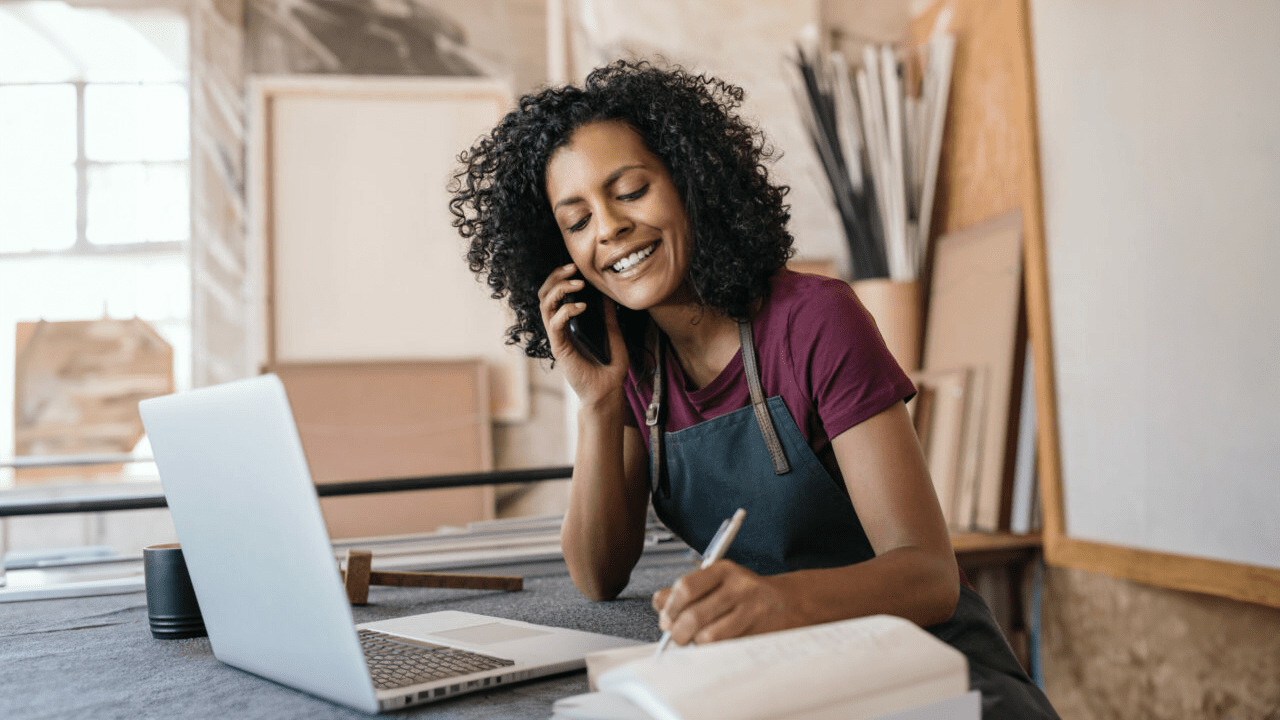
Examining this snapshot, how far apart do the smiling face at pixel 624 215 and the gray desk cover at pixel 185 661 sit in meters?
0.51

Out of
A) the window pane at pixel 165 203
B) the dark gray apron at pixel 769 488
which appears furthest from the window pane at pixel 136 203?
the dark gray apron at pixel 769 488

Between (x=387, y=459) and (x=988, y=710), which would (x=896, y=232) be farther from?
(x=988, y=710)

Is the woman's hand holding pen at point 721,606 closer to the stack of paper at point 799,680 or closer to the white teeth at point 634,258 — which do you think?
the stack of paper at point 799,680

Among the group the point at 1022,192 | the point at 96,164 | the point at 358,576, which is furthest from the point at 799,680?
the point at 96,164

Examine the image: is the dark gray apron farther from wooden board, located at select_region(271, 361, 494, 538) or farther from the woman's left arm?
wooden board, located at select_region(271, 361, 494, 538)

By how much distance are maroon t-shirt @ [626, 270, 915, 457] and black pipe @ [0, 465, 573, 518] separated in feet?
1.91

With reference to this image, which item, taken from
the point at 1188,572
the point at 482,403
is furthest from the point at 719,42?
the point at 1188,572

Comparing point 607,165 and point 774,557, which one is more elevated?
point 607,165

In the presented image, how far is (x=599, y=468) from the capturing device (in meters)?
1.67

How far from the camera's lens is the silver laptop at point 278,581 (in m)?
0.89

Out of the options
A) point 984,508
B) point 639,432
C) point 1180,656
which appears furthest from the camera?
point 984,508

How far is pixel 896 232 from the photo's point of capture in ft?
12.6

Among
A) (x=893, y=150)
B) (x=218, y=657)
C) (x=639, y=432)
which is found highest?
(x=893, y=150)

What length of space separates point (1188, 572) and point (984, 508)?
1003 mm
